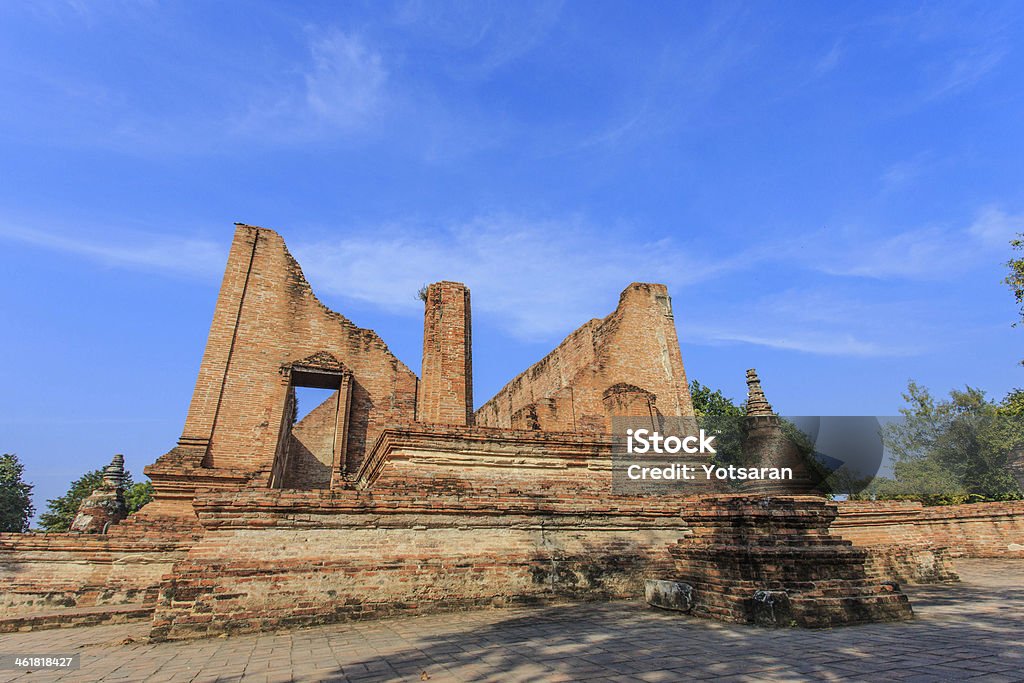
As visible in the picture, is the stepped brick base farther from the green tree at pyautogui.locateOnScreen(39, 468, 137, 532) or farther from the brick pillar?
the green tree at pyautogui.locateOnScreen(39, 468, 137, 532)

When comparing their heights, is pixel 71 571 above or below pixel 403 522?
below

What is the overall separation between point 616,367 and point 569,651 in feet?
45.8

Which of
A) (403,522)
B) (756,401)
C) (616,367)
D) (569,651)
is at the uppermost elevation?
(616,367)

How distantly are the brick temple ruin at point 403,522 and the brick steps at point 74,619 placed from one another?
0.02 m

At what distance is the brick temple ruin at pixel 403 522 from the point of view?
16.8 feet

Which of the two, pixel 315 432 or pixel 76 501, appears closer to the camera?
pixel 315 432

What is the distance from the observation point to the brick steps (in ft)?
21.1

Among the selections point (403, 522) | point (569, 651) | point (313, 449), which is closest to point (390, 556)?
point (403, 522)

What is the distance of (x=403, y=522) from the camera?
586 centimetres

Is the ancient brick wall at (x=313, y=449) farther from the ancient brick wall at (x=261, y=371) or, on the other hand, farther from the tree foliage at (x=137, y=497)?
the tree foliage at (x=137, y=497)

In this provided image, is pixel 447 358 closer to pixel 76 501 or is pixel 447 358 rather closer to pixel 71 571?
pixel 71 571

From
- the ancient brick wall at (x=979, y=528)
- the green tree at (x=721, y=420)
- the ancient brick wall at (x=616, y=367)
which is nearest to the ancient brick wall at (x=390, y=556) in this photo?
the ancient brick wall at (x=616, y=367)

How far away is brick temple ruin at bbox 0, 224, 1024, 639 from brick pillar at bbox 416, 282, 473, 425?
0.14 ft

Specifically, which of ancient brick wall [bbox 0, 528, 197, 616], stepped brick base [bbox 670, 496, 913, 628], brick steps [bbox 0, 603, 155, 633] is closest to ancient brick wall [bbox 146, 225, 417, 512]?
ancient brick wall [bbox 0, 528, 197, 616]
